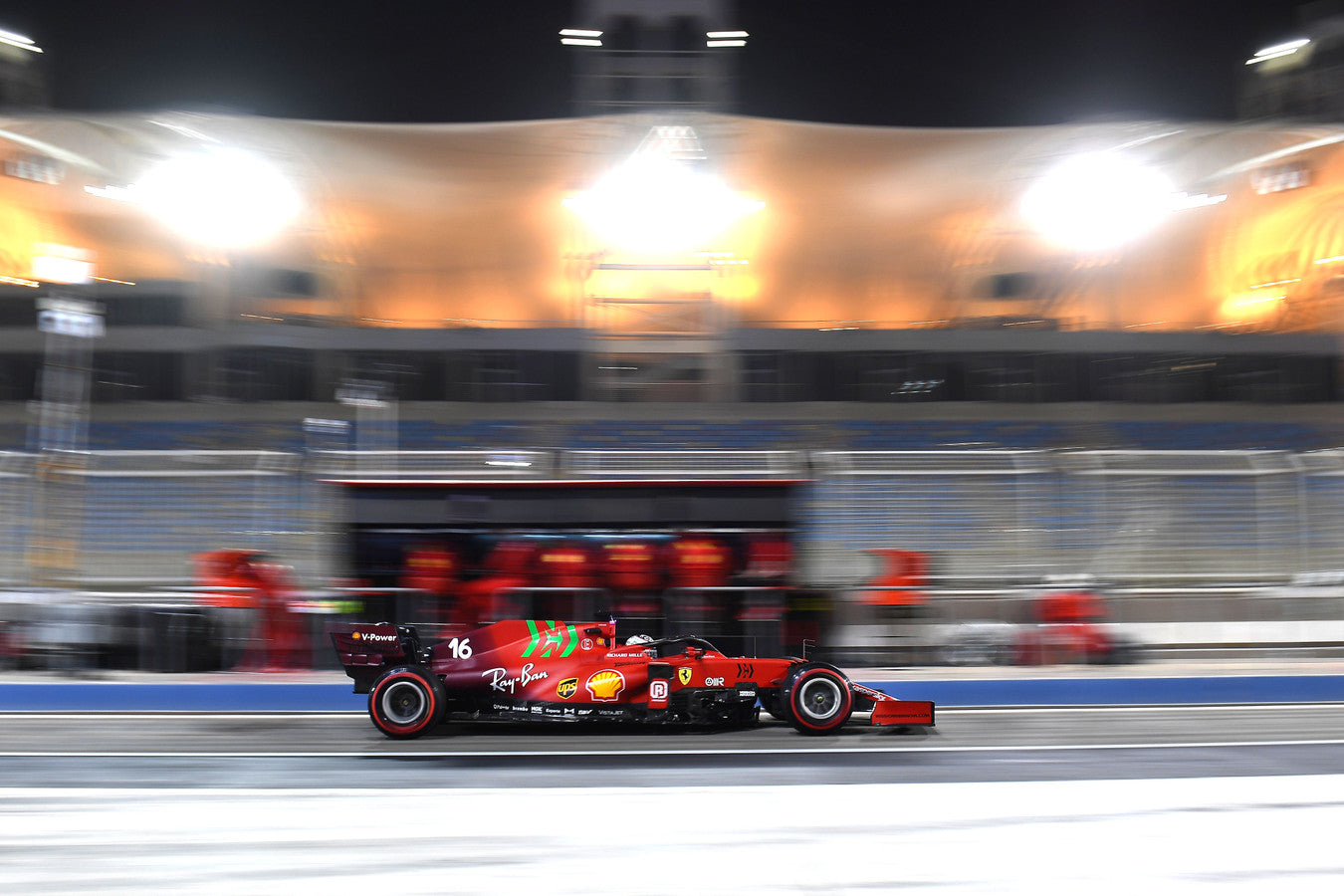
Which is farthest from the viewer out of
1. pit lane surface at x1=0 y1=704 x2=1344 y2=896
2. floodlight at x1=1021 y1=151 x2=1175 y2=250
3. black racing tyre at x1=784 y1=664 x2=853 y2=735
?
floodlight at x1=1021 y1=151 x2=1175 y2=250

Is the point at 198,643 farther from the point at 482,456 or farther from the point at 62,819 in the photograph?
the point at 62,819

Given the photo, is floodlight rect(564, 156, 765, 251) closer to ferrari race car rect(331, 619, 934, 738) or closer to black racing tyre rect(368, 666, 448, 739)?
ferrari race car rect(331, 619, 934, 738)

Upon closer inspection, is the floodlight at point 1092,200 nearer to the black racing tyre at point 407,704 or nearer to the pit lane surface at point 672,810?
the pit lane surface at point 672,810

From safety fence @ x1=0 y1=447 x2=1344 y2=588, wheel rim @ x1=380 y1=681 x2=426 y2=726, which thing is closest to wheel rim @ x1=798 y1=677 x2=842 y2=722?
wheel rim @ x1=380 y1=681 x2=426 y2=726

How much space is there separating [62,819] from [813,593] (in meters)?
6.51

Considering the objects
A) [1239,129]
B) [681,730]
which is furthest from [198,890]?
[1239,129]

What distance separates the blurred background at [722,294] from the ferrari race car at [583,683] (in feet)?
21.9

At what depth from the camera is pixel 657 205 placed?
16.5 meters

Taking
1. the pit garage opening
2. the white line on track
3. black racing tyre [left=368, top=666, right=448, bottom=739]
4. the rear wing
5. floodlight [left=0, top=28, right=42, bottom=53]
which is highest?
floodlight [left=0, top=28, right=42, bottom=53]

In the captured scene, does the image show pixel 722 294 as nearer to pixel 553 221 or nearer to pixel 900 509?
pixel 553 221

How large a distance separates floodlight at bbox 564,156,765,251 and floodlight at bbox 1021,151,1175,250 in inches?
221

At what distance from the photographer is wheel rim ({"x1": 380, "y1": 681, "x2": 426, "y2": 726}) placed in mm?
6418

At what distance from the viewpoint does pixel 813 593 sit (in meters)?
9.45

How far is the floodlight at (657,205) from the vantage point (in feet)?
54.1
